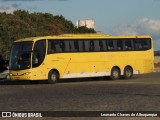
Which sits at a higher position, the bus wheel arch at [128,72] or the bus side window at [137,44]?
the bus side window at [137,44]

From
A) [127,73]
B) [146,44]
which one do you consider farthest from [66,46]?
[146,44]

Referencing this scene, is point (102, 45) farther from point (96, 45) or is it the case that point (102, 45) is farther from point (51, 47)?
point (51, 47)

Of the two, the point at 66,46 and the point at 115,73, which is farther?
the point at 115,73

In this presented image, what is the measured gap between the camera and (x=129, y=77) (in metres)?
37.8

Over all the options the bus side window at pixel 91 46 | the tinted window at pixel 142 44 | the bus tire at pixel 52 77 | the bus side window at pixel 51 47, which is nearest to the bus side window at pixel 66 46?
the bus side window at pixel 51 47

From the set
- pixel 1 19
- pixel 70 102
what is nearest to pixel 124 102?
pixel 70 102

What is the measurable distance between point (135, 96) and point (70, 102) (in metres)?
3.52

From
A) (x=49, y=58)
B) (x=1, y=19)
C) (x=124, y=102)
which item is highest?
(x=1, y=19)

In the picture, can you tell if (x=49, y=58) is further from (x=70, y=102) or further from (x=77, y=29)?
(x=77, y=29)

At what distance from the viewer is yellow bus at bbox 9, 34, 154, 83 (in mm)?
32719

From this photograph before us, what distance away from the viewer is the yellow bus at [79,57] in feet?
107

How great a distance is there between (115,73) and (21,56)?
7.27m

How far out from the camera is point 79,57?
3484cm

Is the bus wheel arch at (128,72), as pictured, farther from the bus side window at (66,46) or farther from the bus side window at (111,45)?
the bus side window at (66,46)
